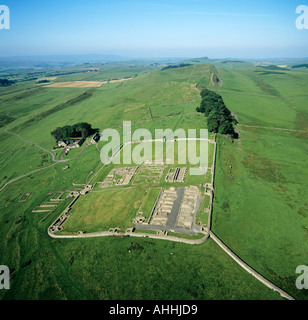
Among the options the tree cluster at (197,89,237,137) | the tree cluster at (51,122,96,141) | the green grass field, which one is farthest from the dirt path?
the tree cluster at (51,122,96,141)

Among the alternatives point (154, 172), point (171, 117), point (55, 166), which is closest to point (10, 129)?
point (55, 166)

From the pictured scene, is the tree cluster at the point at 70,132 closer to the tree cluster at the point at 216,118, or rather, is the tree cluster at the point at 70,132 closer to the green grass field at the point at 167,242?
the green grass field at the point at 167,242

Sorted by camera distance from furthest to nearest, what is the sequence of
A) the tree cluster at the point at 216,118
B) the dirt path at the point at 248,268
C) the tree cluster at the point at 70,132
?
the tree cluster at the point at 70,132, the tree cluster at the point at 216,118, the dirt path at the point at 248,268

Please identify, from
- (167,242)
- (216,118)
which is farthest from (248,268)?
(216,118)

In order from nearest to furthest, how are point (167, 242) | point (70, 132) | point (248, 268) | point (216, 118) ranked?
point (248, 268) < point (167, 242) < point (216, 118) < point (70, 132)

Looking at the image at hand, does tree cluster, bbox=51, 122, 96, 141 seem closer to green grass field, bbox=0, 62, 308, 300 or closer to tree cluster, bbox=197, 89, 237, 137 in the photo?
green grass field, bbox=0, 62, 308, 300

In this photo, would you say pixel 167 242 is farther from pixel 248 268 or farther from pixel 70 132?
pixel 70 132

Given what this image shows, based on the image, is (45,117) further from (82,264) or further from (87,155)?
(82,264)

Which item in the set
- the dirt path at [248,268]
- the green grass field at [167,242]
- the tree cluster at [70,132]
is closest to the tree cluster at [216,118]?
the green grass field at [167,242]

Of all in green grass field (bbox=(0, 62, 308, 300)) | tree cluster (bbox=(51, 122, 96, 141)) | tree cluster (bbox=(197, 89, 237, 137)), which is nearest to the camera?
green grass field (bbox=(0, 62, 308, 300))
